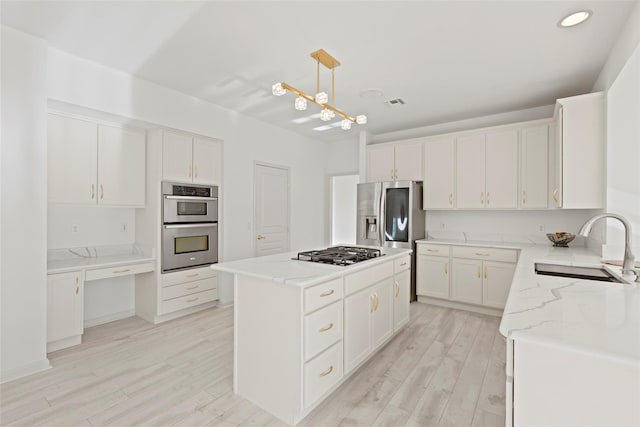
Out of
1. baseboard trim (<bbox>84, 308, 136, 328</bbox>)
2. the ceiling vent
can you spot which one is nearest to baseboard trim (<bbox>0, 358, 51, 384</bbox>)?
baseboard trim (<bbox>84, 308, 136, 328</bbox>)

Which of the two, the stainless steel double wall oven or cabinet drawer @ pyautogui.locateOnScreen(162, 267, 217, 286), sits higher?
the stainless steel double wall oven

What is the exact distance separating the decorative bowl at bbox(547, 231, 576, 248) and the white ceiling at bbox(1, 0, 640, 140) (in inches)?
64.6

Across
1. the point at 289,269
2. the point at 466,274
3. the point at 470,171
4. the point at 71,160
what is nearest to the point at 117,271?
the point at 71,160

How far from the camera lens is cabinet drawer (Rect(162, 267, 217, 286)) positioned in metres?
3.57

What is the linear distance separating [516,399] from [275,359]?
53.5 inches

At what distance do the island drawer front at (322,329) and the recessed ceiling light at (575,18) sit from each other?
103 inches

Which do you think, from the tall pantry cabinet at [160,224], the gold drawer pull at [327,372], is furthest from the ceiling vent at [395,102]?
the gold drawer pull at [327,372]

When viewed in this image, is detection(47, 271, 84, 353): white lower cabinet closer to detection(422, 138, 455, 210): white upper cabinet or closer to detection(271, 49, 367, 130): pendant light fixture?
detection(271, 49, 367, 130): pendant light fixture

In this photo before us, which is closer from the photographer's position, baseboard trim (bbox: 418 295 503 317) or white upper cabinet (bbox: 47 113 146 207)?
white upper cabinet (bbox: 47 113 146 207)

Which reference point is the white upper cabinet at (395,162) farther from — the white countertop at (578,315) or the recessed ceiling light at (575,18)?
the white countertop at (578,315)

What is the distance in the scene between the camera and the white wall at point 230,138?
116 inches

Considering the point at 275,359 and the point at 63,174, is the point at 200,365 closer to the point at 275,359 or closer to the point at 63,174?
the point at 275,359

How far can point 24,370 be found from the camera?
7.98ft

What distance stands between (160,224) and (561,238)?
15.1ft
